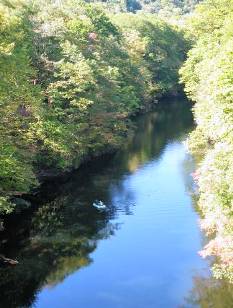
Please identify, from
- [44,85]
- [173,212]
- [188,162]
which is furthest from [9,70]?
[188,162]

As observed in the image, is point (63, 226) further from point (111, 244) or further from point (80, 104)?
point (80, 104)

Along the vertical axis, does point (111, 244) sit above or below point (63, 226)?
below

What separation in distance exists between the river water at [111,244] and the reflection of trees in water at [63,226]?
0.07 metres

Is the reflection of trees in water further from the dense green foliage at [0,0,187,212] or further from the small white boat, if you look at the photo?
the dense green foliage at [0,0,187,212]

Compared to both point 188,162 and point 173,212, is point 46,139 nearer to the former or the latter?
point 173,212

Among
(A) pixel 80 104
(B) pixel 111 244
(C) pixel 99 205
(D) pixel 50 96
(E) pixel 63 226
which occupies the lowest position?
(B) pixel 111 244

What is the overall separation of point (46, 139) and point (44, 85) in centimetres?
1019

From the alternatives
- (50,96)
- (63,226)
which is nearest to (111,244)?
(63,226)

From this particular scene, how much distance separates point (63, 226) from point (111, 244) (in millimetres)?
5255

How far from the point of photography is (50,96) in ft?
163

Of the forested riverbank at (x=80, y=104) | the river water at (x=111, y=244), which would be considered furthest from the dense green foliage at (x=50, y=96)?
the river water at (x=111, y=244)

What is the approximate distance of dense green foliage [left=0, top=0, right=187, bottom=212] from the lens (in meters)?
40.4

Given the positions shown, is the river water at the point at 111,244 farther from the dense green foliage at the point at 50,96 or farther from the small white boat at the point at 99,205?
the dense green foliage at the point at 50,96

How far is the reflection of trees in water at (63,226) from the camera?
3109 centimetres
